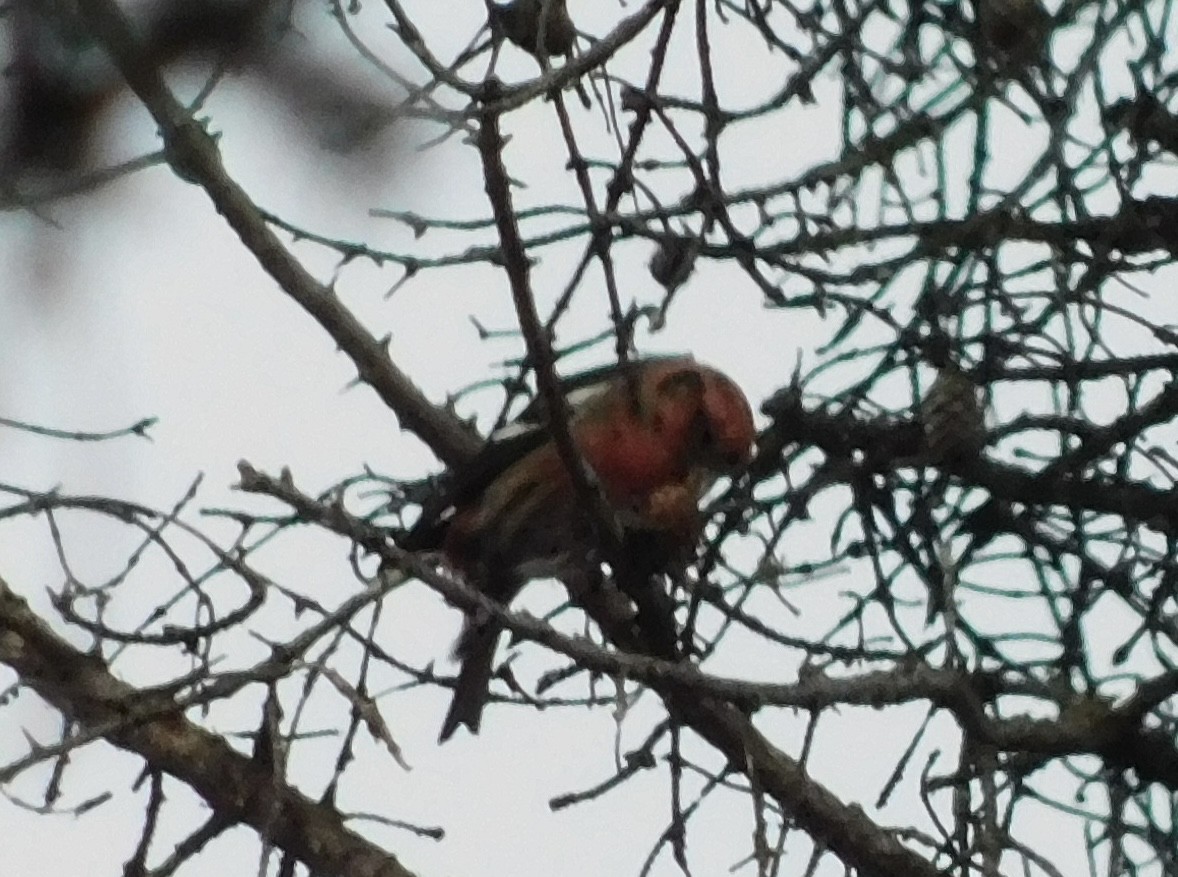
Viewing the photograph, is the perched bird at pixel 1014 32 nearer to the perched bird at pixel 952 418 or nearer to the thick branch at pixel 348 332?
the perched bird at pixel 952 418

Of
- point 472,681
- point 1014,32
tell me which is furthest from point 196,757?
point 1014,32

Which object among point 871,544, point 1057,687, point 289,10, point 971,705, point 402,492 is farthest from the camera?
point 402,492

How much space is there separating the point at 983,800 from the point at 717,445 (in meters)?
1.28

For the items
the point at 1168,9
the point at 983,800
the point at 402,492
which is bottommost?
the point at 983,800

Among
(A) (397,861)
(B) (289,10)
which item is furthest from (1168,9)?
(B) (289,10)

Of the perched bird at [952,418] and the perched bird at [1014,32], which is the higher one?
the perched bird at [1014,32]

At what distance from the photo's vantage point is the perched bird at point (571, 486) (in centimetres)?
383

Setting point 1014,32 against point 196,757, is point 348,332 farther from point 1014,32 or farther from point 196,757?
point 1014,32

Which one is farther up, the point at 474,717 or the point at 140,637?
the point at 474,717

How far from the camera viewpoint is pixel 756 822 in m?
2.54

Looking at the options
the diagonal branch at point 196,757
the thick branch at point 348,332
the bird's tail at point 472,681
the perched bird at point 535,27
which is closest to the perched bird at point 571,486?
the bird's tail at point 472,681

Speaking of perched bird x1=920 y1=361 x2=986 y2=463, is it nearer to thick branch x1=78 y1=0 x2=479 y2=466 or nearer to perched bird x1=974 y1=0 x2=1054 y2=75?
perched bird x1=974 y1=0 x2=1054 y2=75

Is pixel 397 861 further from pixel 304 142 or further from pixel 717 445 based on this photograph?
pixel 304 142

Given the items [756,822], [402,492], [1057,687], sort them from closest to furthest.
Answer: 1. [756,822]
2. [1057,687]
3. [402,492]
